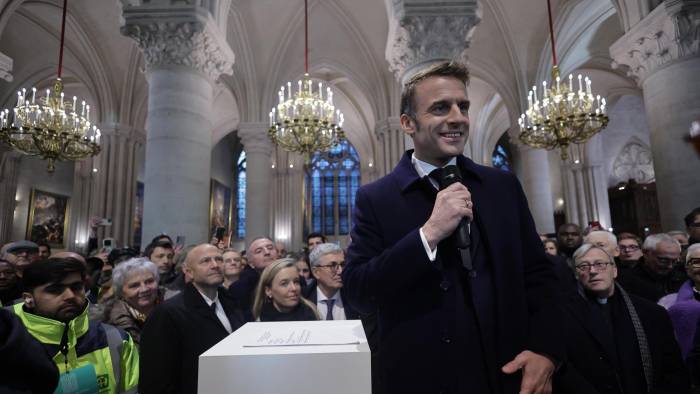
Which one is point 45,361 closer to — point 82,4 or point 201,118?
point 201,118

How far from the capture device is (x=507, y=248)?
126 centimetres

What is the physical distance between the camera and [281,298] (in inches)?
128

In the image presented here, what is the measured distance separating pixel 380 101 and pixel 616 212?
11.9 metres

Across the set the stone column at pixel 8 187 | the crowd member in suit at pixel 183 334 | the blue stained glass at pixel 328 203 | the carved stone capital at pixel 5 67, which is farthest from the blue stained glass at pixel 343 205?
the crowd member in suit at pixel 183 334

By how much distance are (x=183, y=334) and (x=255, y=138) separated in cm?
1088

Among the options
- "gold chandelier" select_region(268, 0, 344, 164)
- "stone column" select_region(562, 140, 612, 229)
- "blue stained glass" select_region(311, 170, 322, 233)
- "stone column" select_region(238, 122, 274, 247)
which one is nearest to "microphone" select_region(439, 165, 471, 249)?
"gold chandelier" select_region(268, 0, 344, 164)

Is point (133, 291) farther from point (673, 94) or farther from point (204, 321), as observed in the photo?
point (673, 94)

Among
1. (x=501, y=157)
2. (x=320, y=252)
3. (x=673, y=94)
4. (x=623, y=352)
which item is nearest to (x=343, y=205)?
(x=501, y=157)

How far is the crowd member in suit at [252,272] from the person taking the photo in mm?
4316

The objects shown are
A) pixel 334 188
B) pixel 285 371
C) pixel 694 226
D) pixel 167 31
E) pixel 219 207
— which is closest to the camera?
pixel 285 371

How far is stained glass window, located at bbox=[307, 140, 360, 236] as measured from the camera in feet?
78.6

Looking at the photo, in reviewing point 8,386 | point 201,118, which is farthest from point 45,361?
point 201,118

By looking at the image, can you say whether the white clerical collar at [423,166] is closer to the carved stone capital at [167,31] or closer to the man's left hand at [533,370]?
the man's left hand at [533,370]

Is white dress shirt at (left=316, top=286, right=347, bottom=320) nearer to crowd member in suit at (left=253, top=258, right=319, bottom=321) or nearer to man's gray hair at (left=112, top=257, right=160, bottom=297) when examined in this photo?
crowd member in suit at (left=253, top=258, right=319, bottom=321)
